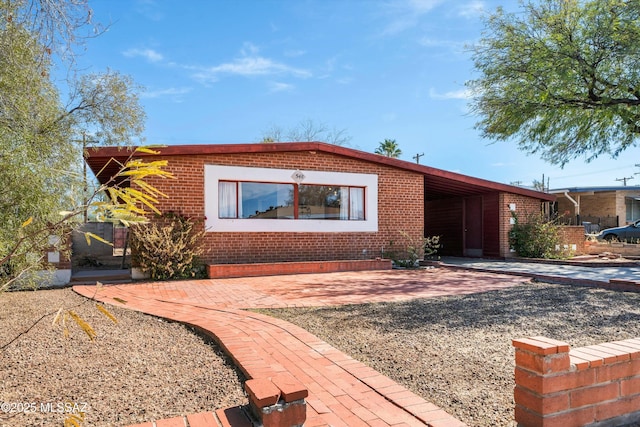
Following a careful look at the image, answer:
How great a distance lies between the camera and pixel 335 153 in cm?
1124

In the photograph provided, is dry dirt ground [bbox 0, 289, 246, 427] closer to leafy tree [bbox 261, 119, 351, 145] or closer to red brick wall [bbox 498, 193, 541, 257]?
red brick wall [bbox 498, 193, 541, 257]

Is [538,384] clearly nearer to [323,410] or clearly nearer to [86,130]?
[323,410]

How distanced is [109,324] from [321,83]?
17960 mm

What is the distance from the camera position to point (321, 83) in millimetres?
20438

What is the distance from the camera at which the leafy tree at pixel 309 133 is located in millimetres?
32594

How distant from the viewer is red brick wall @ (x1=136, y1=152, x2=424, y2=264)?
970 centimetres

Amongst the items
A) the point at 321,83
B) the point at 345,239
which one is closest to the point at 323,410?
the point at 345,239

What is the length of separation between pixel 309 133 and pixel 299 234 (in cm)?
2290

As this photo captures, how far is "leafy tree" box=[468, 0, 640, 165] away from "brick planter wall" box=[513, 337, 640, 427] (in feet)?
32.5

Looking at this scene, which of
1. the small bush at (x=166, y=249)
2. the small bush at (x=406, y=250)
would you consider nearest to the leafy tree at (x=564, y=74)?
the small bush at (x=406, y=250)

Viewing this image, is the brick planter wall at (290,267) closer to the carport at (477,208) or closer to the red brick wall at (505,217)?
the carport at (477,208)

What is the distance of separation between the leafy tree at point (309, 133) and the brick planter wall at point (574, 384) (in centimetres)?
3086

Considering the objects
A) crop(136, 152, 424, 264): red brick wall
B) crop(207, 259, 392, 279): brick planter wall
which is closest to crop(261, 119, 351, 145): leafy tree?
crop(136, 152, 424, 264): red brick wall

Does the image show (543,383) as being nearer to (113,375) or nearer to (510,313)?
(113,375)
